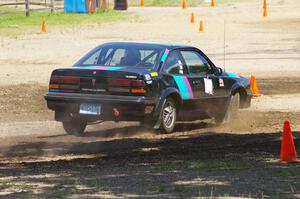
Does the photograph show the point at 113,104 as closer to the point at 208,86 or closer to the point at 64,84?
the point at 64,84

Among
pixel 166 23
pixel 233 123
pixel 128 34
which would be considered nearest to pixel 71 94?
pixel 233 123

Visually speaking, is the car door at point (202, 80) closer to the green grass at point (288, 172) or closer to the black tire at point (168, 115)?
the black tire at point (168, 115)

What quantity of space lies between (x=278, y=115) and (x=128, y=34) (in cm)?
2073

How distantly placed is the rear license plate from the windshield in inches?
33.4

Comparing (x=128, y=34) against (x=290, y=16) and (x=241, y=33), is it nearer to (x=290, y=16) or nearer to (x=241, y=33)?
(x=241, y=33)

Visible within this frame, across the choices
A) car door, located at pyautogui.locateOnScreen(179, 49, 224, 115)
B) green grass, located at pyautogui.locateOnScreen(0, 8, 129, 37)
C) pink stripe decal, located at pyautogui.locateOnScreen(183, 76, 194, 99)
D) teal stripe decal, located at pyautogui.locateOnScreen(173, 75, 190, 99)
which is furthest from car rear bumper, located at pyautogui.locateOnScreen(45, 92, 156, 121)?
green grass, located at pyautogui.locateOnScreen(0, 8, 129, 37)

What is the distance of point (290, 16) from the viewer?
48.0m

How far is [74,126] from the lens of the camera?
14680 millimetres

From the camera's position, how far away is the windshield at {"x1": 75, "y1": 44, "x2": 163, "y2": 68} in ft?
47.3

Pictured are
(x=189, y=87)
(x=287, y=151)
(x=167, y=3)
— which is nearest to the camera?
(x=287, y=151)

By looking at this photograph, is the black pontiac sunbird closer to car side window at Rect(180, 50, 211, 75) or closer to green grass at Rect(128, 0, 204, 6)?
car side window at Rect(180, 50, 211, 75)

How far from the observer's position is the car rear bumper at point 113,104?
13719 mm

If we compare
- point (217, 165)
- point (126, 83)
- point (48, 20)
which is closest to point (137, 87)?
point (126, 83)

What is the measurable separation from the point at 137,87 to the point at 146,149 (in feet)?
3.84
